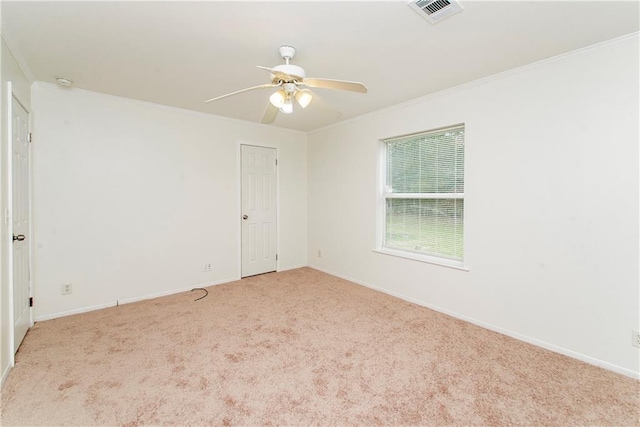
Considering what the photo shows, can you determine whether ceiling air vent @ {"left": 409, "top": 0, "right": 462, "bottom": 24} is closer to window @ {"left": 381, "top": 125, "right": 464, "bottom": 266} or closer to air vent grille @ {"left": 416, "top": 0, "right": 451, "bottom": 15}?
air vent grille @ {"left": 416, "top": 0, "right": 451, "bottom": 15}

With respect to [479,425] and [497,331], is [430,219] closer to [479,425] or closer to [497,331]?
[497,331]

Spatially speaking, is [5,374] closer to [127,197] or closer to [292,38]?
[127,197]

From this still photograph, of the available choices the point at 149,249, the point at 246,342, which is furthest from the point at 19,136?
the point at 246,342

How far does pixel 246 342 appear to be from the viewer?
2.58 meters

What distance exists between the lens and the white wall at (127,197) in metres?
3.04

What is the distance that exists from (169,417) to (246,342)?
2.96 feet

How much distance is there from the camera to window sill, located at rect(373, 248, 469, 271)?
311 cm

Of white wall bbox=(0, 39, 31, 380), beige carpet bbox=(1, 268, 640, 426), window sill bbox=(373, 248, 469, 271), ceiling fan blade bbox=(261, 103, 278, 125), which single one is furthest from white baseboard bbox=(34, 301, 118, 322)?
window sill bbox=(373, 248, 469, 271)

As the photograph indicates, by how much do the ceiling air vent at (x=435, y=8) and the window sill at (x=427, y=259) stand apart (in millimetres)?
2225

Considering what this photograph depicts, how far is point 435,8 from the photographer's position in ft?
5.86

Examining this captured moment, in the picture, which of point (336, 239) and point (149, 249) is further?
point (336, 239)

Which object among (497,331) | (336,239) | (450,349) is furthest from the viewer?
(336,239)

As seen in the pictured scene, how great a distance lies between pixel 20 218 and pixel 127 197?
3.27ft

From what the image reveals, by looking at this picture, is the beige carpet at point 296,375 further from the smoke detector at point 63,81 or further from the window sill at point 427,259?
the smoke detector at point 63,81
